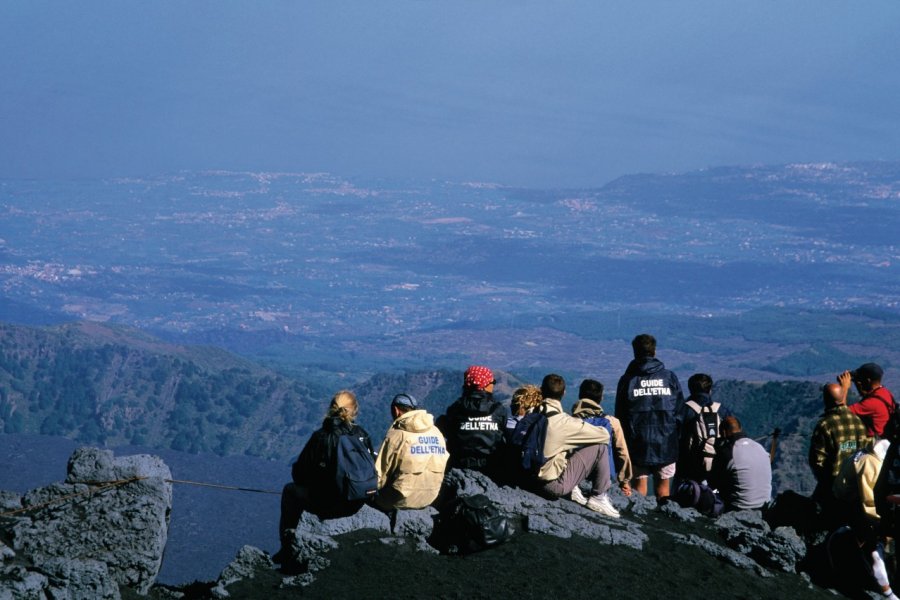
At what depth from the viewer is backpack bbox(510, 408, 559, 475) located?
16.2 m

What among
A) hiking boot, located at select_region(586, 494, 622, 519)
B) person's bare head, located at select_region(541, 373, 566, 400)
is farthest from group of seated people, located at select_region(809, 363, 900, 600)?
person's bare head, located at select_region(541, 373, 566, 400)

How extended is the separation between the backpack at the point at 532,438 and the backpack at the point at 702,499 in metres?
3.22

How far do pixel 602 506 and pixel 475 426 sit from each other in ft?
6.65

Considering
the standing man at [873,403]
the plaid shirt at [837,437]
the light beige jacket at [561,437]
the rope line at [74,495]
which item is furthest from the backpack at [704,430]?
the rope line at [74,495]

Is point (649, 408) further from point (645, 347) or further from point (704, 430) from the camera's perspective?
point (704, 430)

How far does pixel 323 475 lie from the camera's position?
14703 millimetres

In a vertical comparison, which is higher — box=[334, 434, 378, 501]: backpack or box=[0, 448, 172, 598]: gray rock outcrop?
box=[334, 434, 378, 501]: backpack

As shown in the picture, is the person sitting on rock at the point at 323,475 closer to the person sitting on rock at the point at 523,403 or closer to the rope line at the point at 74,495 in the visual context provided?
the rope line at the point at 74,495

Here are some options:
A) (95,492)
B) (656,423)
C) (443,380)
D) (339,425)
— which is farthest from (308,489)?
(443,380)

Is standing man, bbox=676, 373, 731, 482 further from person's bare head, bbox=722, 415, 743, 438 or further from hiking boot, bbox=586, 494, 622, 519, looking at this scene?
hiking boot, bbox=586, 494, 622, 519

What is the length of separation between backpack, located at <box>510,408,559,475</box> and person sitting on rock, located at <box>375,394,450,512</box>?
3.92 ft

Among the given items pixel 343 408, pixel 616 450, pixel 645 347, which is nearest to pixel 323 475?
pixel 343 408

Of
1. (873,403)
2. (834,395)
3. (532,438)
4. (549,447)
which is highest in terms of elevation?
(834,395)

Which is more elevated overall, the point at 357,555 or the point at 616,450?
the point at 616,450
